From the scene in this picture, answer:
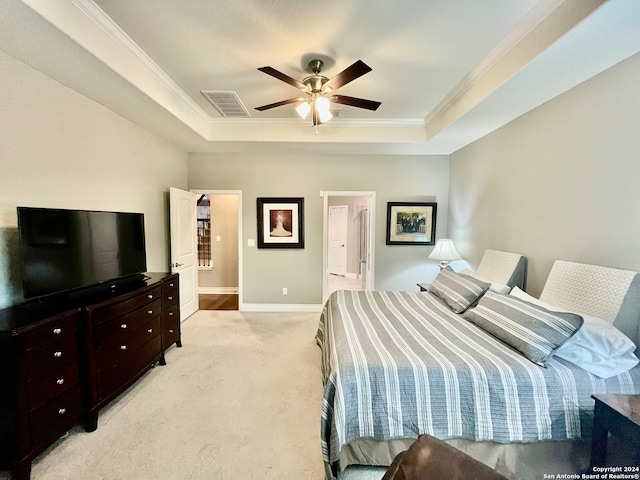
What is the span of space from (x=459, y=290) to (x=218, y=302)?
426 centimetres

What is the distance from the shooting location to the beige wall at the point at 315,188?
4672 millimetres

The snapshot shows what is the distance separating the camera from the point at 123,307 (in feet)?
7.67

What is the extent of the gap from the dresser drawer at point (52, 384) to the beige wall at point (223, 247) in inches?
159

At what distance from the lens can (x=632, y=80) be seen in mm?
1839

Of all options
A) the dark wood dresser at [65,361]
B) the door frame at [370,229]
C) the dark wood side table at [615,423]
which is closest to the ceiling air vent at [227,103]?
the door frame at [370,229]

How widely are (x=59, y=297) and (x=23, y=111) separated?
1.41 m

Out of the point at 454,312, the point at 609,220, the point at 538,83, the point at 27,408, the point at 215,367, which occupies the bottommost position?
the point at 215,367

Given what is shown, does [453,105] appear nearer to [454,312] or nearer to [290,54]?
[290,54]

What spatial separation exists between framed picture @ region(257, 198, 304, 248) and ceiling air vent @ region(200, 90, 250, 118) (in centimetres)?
143

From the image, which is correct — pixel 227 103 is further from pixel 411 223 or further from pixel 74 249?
pixel 411 223

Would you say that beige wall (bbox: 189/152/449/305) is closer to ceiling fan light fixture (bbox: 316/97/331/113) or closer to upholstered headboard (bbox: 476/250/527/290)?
upholstered headboard (bbox: 476/250/527/290)

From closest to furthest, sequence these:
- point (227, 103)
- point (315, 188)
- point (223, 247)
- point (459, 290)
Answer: point (459, 290), point (227, 103), point (315, 188), point (223, 247)

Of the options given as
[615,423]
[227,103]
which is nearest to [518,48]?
[615,423]

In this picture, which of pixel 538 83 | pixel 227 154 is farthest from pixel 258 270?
pixel 538 83
